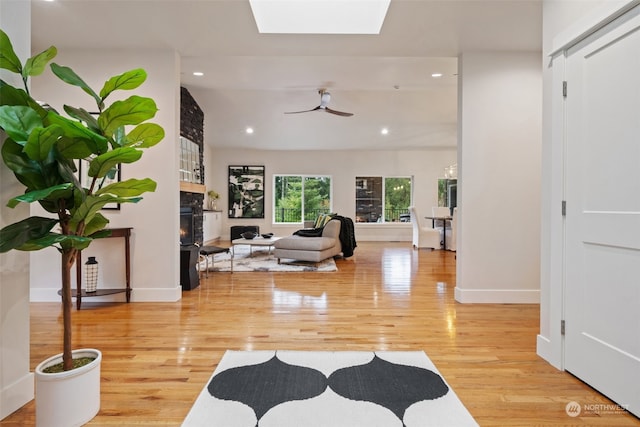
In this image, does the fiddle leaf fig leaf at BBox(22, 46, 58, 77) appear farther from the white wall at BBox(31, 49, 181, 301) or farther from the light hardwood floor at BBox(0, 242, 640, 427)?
the white wall at BBox(31, 49, 181, 301)

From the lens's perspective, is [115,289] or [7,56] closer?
[7,56]

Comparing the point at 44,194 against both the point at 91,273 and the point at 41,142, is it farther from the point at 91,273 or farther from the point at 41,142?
the point at 91,273

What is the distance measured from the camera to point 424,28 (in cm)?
300

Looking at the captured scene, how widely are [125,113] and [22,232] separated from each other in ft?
2.13

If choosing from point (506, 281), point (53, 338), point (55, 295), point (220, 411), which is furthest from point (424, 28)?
point (55, 295)

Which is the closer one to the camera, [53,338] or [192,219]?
[53,338]

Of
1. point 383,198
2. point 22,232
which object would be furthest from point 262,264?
point 383,198

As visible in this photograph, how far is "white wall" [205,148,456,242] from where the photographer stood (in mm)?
9500

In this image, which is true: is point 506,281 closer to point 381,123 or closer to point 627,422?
point 627,422

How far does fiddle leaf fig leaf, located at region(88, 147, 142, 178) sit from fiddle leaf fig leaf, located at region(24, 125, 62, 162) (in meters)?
0.15

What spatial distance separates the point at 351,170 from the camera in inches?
376

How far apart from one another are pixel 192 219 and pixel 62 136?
511 cm

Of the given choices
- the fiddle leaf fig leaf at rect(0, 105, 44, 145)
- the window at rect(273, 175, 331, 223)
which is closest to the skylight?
the fiddle leaf fig leaf at rect(0, 105, 44, 145)

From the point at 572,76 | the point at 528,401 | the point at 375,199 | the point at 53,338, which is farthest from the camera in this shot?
the point at 375,199
